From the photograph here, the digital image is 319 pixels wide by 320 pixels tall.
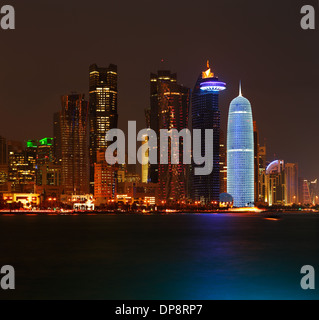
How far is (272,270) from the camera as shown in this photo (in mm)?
54719

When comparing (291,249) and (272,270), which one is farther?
(291,249)

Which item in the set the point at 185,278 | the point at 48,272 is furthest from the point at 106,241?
the point at 185,278

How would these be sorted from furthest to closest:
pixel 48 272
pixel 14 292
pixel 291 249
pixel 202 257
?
pixel 291 249 < pixel 202 257 < pixel 48 272 < pixel 14 292

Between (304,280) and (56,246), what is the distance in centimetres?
4557
